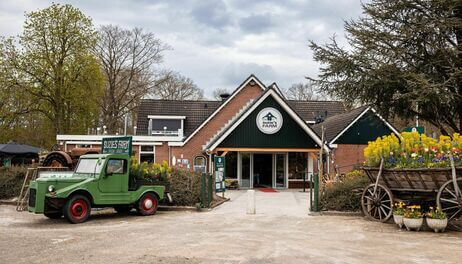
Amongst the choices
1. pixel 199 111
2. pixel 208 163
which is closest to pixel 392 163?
pixel 208 163

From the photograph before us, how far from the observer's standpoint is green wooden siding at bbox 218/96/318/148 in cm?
2611

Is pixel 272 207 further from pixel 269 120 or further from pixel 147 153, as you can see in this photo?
pixel 147 153

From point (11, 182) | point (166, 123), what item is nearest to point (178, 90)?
point (166, 123)

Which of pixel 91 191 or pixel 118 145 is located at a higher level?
pixel 118 145

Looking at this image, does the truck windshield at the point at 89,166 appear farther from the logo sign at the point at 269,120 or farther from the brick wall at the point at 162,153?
the brick wall at the point at 162,153

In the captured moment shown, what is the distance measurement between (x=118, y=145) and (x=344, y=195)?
24.7ft

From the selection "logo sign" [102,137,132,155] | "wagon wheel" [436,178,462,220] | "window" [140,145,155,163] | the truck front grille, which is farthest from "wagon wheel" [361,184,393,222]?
"window" [140,145,155,163]

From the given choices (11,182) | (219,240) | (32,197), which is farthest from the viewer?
(11,182)

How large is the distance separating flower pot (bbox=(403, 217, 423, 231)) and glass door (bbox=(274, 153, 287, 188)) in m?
16.1

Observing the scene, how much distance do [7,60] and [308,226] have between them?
28.9m

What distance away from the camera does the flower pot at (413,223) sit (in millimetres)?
11477

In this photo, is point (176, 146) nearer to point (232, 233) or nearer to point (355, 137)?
point (355, 137)

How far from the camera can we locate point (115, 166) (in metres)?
14.1

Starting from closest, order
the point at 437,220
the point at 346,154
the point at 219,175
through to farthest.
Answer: the point at 437,220 < the point at 219,175 < the point at 346,154
